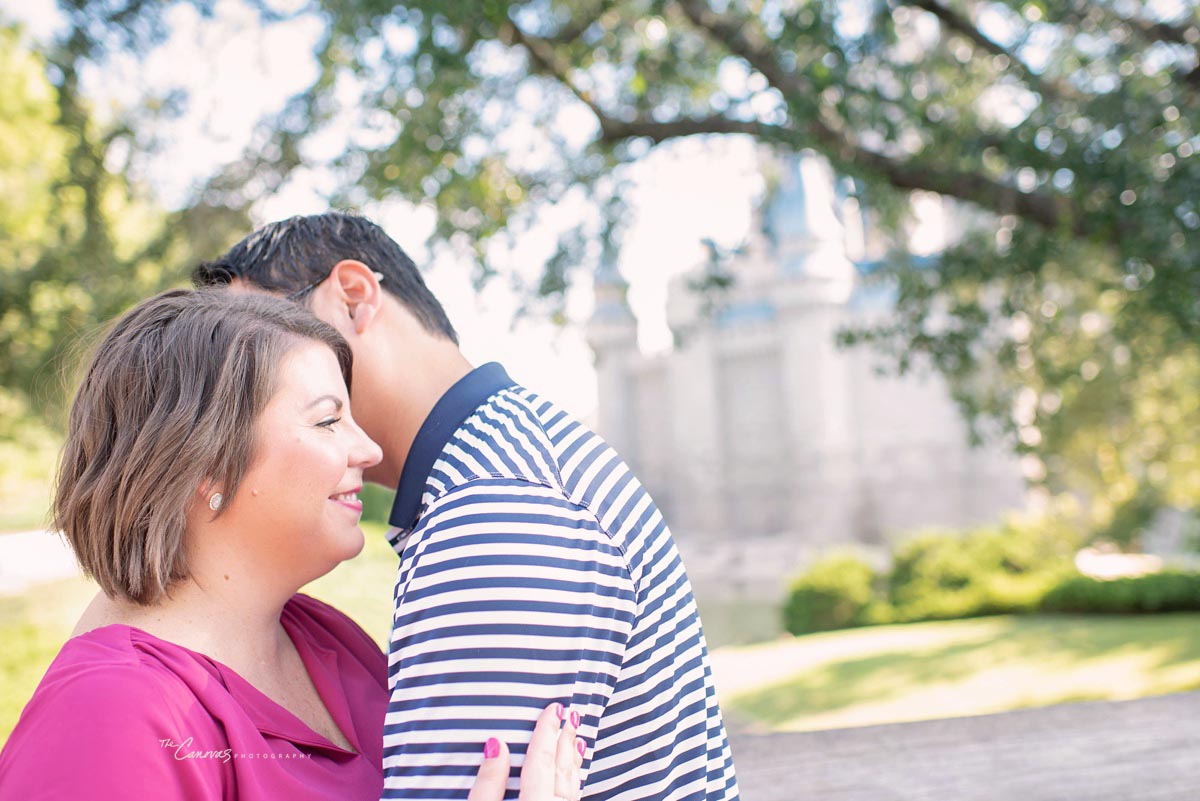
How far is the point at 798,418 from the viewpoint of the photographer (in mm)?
31078

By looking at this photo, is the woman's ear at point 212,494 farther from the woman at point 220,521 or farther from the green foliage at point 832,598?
the green foliage at point 832,598

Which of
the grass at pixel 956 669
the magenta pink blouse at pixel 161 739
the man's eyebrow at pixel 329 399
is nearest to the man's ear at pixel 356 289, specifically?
the man's eyebrow at pixel 329 399

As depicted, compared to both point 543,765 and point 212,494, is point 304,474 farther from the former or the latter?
point 543,765

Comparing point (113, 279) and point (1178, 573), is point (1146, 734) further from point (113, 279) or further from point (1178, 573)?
point (1178, 573)

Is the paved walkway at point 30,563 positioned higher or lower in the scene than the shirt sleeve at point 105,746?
higher

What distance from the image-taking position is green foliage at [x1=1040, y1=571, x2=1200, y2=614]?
1436 centimetres

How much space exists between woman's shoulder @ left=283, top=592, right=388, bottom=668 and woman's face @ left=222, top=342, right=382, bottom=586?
239 millimetres

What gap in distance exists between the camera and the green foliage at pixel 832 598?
17422mm

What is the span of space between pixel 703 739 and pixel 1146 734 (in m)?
1.77

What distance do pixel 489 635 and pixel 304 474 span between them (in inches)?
17.9

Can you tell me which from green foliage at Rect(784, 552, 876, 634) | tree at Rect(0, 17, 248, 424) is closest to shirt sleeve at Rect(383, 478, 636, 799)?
tree at Rect(0, 17, 248, 424)

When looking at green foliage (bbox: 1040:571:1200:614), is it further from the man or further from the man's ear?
the man's ear

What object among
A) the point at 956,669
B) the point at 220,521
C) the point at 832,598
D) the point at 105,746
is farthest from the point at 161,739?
the point at 832,598

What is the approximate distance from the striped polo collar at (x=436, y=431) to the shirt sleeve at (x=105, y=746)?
45 cm
